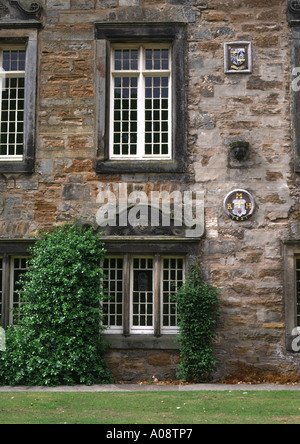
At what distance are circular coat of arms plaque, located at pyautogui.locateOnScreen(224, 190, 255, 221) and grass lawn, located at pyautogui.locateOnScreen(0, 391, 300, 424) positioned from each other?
11.0 ft

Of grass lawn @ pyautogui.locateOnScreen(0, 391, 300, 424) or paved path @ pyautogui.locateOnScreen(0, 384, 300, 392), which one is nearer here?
grass lawn @ pyautogui.locateOnScreen(0, 391, 300, 424)

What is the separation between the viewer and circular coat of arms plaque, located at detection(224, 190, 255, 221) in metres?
11.6

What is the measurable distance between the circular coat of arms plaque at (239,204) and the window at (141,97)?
3.49 ft

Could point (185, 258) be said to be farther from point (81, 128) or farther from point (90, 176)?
point (81, 128)

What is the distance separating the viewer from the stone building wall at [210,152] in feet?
37.5

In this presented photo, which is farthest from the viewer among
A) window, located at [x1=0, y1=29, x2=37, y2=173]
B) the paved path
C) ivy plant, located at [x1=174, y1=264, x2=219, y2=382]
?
window, located at [x1=0, y1=29, x2=37, y2=173]

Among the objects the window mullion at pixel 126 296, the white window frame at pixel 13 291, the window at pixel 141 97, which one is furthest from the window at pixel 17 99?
the window mullion at pixel 126 296

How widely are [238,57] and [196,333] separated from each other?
5.20 m

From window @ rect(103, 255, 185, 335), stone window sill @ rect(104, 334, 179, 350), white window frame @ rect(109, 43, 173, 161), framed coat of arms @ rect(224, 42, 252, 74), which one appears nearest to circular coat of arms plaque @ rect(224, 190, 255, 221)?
window @ rect(103, 255, 185, 335)

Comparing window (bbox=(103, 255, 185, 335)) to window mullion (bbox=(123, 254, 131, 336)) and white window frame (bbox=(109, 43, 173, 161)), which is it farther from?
white window frame (bbox=(109, 43, 173, 161))

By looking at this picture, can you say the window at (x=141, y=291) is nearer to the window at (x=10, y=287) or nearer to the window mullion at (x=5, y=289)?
the window at (x=10, y=287)

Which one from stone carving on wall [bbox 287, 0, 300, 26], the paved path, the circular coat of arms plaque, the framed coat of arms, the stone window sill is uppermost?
stone carving on wall [bbox 287, 0, 300, 26]

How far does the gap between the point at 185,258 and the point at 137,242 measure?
3.07 ft

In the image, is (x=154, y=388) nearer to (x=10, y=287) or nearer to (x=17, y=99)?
(x=10, y=287)
